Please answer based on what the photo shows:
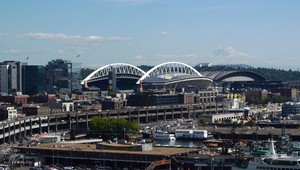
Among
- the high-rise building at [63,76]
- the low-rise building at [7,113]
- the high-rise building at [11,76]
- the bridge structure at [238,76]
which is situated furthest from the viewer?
the bridge structure at [238,76]

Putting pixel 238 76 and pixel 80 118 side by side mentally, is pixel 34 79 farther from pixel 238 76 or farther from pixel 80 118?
pixel 238 76

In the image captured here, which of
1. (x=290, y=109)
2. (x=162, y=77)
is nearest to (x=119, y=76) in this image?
(x=162, y=77)

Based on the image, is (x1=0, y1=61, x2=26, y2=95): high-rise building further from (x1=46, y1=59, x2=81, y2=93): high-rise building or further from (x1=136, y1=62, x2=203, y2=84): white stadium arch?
(x1=136, y1=62, x2=203, y2=84): white stadium arch

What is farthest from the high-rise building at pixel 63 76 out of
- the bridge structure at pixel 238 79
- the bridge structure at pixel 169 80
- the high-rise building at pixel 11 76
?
the bridge structure at pixel 238 79

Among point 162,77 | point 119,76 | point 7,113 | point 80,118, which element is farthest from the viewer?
point 119,76

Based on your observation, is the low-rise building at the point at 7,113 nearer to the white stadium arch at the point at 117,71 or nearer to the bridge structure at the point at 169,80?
the bridge structure at the point at 169,80

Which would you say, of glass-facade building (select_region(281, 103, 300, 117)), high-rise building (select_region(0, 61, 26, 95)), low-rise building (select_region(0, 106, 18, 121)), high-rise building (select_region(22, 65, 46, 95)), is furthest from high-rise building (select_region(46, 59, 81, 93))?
glass-facade building (select_region(281, 103, 300, 117))
